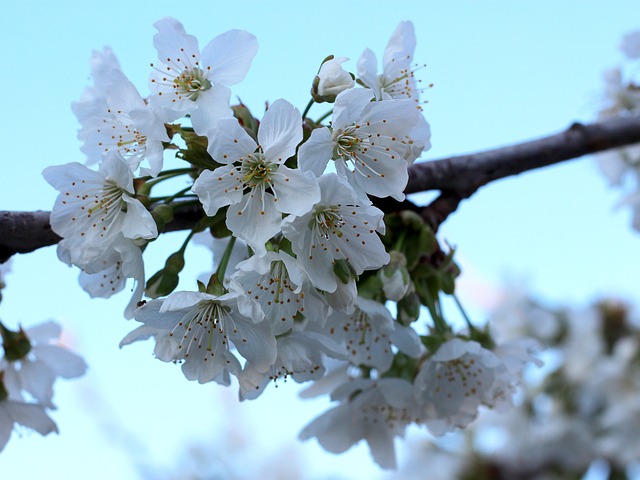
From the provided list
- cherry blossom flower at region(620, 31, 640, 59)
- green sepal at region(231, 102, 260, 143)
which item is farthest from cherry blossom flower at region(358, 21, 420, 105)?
Answer: cherry blossom flower at region(620, 31, 640, 59)

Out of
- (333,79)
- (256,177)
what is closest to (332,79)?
(333,79)

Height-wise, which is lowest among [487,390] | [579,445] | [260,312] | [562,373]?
[579,445]

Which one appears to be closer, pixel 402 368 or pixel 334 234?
pixel 334 234

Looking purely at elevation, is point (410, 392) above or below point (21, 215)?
below

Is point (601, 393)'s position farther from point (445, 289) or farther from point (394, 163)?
point (394, 163)

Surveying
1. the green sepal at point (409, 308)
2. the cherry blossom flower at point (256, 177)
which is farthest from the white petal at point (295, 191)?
the green sepal at point (409, 308)

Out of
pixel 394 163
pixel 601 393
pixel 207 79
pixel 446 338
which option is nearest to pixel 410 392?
pixel 446 338

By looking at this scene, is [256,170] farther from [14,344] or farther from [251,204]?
[14,344]
